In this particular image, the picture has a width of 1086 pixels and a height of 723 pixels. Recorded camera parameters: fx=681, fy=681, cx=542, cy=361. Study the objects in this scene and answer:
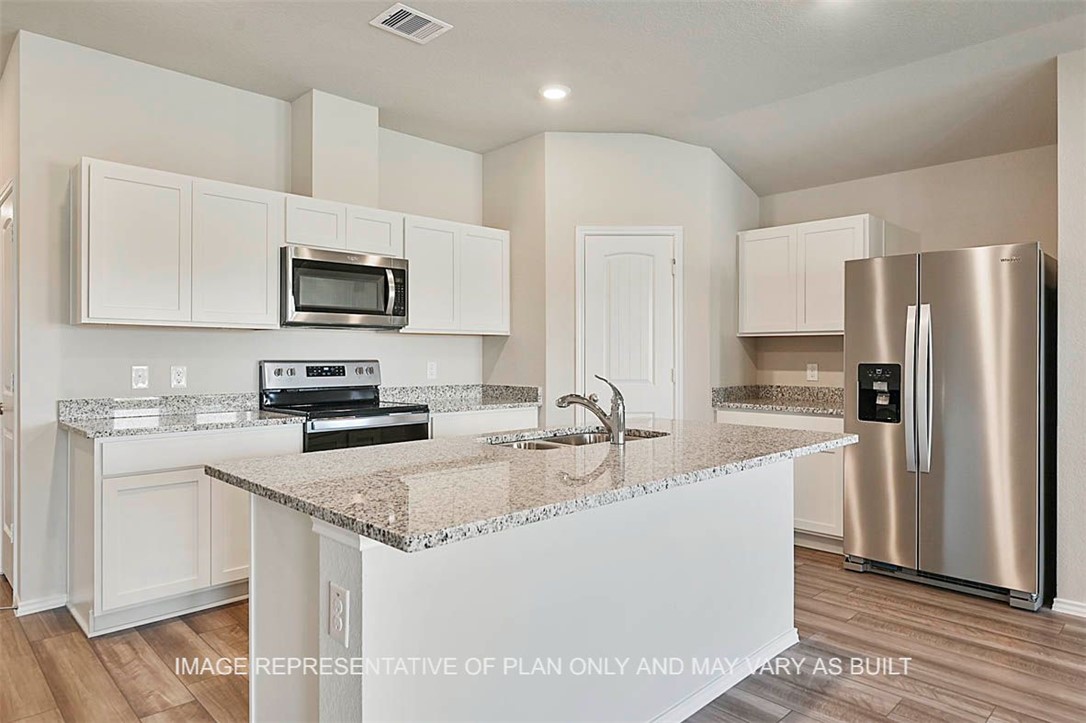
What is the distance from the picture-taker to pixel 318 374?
3955mm

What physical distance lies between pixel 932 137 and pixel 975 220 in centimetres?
61

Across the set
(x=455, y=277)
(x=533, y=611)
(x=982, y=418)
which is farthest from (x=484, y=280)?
(x=533, y=611)

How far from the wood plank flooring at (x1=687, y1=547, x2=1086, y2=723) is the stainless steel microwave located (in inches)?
104

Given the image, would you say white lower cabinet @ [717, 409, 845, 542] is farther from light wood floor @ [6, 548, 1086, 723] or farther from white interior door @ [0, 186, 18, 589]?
white interior door @ [0, 186, 18, 589]

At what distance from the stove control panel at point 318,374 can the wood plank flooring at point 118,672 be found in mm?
1240

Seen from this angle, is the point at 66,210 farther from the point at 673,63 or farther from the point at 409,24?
the point at 673,63

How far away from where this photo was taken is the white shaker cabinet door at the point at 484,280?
14.5ft

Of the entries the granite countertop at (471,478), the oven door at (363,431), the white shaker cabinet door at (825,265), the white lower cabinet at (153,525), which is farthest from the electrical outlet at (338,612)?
the white shaker cabinet door at (825,265)

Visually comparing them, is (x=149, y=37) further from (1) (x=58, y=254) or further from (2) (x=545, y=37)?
(2) (x=545, y=37)

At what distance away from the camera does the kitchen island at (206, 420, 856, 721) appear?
1.41 meters

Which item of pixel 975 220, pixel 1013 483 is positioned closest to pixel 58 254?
pixel 1013 483

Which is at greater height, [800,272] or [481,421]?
[800,272]

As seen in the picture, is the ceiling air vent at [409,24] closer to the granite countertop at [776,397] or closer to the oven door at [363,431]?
the oven door at [363,431]

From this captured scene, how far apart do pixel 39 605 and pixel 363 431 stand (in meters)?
1.61
